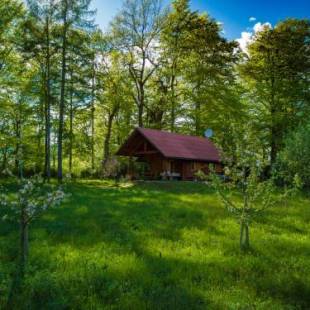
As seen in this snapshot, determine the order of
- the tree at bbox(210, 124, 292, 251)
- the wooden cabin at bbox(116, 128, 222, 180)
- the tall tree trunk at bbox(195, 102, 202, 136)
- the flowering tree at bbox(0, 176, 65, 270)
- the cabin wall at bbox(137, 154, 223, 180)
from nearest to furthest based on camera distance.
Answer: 1. the flowering tree at bbox(0, 176, 65, 270)
2. the tree at bbox(210, 124, 292, 251)
3. the wooden cabin at bbox(116, 128, 222, 180)
4. the cabin wall at bbox(137, 154, 223, 180)
5. the tall tree trunk at bbox(195, 102, 202, 136)

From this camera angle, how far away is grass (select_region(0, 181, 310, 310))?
6652 millimetres

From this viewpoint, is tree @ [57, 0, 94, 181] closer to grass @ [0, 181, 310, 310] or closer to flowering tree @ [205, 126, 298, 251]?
grass @ [0, 181, 310, 310]

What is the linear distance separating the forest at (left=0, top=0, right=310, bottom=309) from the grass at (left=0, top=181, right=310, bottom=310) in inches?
1.7

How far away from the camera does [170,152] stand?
31188 mm

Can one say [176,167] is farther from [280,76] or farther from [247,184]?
[247,184]

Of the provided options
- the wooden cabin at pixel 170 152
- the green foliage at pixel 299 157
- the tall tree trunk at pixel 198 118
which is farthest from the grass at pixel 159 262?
the tall tree trunk at pixel 198 118

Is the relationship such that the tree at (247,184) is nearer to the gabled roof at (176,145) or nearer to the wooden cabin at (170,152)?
the gabled roof at (176,145)

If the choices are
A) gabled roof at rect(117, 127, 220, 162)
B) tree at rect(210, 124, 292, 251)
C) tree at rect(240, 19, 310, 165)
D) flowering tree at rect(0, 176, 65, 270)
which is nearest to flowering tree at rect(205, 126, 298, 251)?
tree at rect(210, 124, 292, 251)

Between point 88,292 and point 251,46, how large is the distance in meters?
37.5

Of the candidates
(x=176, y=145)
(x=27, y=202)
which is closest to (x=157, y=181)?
(x=176, y=145)

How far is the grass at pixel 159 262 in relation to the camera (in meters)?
6.65

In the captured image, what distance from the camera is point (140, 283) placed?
7.35 m

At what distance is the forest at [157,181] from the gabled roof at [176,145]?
3.04m

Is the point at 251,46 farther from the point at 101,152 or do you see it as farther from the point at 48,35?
the point at 101,152
